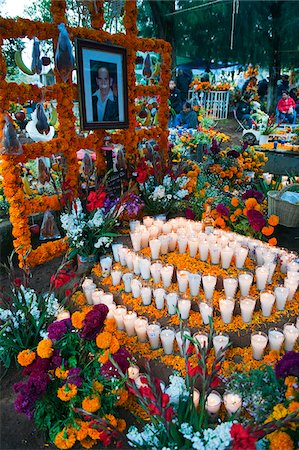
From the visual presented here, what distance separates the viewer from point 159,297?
329 cm

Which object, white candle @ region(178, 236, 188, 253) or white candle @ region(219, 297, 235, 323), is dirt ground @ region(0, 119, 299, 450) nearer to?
white candle @ region(219, 297, 235, 323)

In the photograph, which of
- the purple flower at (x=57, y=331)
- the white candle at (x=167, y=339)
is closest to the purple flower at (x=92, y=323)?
the purple flower at (x=57, y=331)

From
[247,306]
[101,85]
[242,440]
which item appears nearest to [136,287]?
[247,306]

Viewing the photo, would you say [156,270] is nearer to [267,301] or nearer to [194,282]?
[194,282]

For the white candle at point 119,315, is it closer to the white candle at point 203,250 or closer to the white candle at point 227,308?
the white candle at point 227,308

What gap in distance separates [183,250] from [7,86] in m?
2.56

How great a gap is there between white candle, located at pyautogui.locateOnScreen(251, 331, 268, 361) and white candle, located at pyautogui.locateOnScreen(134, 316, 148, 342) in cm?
85

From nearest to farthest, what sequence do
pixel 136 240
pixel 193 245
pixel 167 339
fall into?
1. pixel 167 339
2. pixel 193 245
3. pixel 136 240

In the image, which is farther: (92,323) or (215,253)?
(215,253)

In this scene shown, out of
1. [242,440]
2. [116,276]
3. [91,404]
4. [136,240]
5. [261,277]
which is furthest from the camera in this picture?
[136,240]

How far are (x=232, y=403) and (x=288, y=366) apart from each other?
0.54 m

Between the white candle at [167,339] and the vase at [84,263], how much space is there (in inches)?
60.7

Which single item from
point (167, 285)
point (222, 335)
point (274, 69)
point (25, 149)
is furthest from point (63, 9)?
point (274, 69)

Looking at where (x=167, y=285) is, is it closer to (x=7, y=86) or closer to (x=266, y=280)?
(x=266, y=280)
